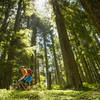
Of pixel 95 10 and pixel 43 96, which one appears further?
pixel 43 96

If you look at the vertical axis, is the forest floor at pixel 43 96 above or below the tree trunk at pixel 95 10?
below

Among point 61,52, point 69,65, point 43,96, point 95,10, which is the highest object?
point 61,52

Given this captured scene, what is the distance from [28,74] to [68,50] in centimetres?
317

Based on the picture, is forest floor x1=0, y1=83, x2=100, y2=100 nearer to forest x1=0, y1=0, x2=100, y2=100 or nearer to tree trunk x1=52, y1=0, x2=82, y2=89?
forest x1=0, y1=0, x2=100, y2=100

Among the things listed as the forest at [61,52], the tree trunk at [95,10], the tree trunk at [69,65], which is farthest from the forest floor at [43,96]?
the tree trunk at [95,10]

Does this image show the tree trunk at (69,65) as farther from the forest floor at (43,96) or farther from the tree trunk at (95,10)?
the tree trunk at (95,10)

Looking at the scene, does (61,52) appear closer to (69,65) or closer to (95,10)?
(69,65)

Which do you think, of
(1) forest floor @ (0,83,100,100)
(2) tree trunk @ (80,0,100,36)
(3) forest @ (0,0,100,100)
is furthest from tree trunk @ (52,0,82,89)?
(2) tree trunk @ (80,0,100,36)

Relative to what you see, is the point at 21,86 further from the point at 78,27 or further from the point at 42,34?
the point at 42,34

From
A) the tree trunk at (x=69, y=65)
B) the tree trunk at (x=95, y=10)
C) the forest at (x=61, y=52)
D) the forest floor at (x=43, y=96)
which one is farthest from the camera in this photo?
the tree trunk at (x=69, y=65)

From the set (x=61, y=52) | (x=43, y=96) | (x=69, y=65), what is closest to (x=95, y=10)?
(x=43, y=96)

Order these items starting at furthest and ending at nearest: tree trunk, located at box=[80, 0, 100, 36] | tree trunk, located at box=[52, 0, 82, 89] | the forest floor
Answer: tree trunk, located at box=[52, 0, 82, 89], the forest floor, tree trunk, located at box=[80, 0, 100, 36]

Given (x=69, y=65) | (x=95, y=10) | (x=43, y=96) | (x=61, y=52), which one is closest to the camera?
(x=95, y=10)

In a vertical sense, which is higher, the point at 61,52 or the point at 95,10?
the point at 61,52
